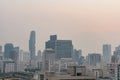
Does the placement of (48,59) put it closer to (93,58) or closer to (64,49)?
(64,49)

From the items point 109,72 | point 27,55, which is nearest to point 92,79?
point 109,72

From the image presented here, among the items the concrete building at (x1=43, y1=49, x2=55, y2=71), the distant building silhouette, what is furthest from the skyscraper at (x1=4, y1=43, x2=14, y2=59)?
the concrete building at (x1=43, y1=49, x2=55, y2=71)

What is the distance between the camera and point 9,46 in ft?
234

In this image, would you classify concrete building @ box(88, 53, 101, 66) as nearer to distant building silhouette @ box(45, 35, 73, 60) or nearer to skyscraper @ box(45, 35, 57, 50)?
distant building silhouette @ box(45, 35, 73, 60)

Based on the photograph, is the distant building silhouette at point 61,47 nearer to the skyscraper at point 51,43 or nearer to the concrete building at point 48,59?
the skyscraper at point 51,43

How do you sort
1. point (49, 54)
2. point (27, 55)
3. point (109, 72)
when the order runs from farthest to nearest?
point (27, 55) < point (49, 54) < point (109, 72)

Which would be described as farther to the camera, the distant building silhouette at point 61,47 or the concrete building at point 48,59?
the distant building silhouette at point 61,47

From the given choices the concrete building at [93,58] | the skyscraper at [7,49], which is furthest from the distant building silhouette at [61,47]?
the skyscraper at [7,49]

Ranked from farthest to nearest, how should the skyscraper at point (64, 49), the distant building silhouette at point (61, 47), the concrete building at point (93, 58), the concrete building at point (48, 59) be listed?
1. the concrete building at point (93, 58)
2. the skyscraper at point (64, 49)
3. the distant building silhouette at point (61, 47)
4. the concrete building at point (48, 59)

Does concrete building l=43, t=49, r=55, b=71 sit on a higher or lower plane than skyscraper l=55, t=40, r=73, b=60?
lower

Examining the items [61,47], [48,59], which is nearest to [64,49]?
[61,47]

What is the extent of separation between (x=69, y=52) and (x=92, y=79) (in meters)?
49.0

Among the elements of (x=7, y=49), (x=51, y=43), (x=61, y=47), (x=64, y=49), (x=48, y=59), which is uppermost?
(x=51, y=43)

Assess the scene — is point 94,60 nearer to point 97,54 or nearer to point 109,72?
point 97,54
